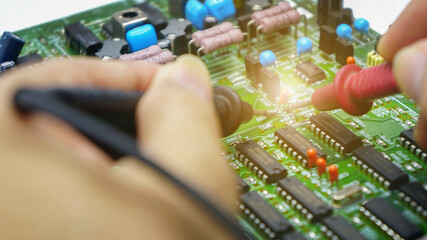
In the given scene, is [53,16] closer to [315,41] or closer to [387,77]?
[315,41]

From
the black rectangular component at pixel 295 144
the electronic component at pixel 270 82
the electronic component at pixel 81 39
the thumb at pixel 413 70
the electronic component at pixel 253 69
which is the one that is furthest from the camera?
the electronic component at pixel 81 39

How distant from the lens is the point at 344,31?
579cm

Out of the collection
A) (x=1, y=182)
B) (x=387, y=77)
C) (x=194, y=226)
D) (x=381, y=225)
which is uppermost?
(x=1, y=182)

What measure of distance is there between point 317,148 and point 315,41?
1546 millimetres

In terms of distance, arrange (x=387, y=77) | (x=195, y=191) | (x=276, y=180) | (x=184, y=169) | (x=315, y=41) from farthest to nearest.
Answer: (x=315, y=41)
(x=276, y=180)
(x=387, y=77)
(x=184, y=169)
(x=195, y=191)

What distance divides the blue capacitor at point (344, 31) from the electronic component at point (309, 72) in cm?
51

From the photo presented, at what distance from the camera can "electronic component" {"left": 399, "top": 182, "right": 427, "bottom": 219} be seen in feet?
14.0

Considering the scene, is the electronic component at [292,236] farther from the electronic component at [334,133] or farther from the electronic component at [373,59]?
the electronic component at [373,59]

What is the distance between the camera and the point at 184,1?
6387mm

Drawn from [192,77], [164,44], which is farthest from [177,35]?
[192,77]

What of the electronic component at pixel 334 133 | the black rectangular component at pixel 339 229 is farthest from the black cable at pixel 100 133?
the electronic component at pixel 334 133

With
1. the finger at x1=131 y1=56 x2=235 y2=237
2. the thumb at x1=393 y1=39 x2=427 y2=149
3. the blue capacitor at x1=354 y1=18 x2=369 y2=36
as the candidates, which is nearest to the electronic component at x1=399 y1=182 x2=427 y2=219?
the thumb at x1=393 y1=39 x2=427 y2=149

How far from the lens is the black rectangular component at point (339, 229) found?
4.05 m

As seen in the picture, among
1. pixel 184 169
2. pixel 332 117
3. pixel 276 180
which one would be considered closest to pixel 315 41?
pixel 332 117
